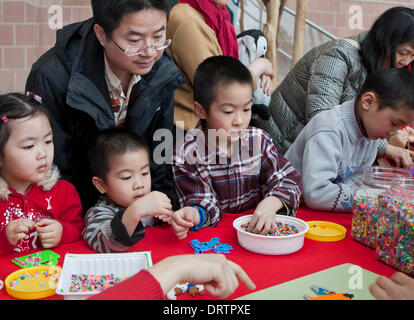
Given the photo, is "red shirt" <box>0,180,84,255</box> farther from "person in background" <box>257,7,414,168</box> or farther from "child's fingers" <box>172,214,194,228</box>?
"person in background" <box>257,7,414,168</box>

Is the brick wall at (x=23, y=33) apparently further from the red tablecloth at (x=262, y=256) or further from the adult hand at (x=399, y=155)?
the adult hand at (x=399, y=155)

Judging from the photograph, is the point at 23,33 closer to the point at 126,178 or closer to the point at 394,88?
the point at 126,178

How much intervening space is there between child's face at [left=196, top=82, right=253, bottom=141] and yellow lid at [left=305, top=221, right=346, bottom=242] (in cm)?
39

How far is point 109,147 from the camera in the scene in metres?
1.30

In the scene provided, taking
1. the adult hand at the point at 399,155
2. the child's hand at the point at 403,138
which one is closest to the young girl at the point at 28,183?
the adult hand at the point at 399,155

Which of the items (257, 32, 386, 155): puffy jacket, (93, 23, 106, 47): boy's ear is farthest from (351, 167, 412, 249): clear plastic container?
(93, 23, 106, 47): boy's ear

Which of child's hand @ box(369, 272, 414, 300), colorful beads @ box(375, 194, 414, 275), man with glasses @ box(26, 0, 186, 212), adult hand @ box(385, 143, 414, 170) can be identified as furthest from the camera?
adult hand @ box(385, 143, 414, 170)

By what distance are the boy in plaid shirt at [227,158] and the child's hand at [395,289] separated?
20.8 inches

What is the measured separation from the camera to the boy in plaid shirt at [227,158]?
1402mm

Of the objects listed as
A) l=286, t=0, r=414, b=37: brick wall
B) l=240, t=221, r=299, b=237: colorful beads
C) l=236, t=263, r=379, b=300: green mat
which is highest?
l=286, t=0, r=414, b=37: brick wall

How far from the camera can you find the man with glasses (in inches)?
54.9

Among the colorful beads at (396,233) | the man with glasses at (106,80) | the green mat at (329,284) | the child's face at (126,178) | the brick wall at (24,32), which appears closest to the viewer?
the green mat at (329,284)

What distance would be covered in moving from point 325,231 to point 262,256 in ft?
0.90

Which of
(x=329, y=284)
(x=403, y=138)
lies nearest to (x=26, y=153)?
(x=329, y=284)
